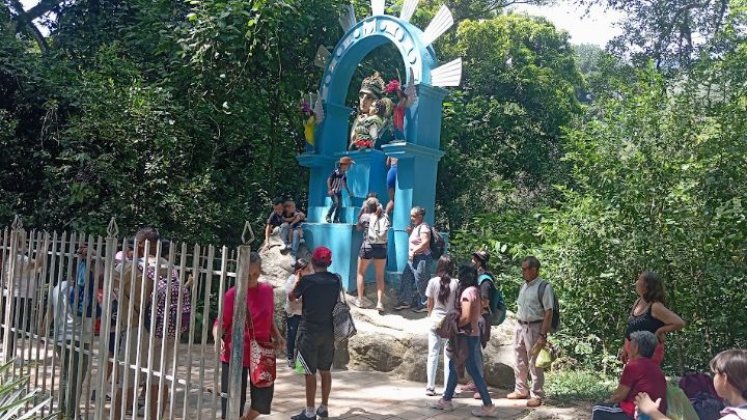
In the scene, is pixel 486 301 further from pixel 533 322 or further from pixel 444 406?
pixel 444 406

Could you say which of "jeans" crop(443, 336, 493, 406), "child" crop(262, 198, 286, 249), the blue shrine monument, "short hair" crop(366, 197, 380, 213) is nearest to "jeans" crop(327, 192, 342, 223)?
the blue shrine monument

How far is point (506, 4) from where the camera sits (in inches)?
899

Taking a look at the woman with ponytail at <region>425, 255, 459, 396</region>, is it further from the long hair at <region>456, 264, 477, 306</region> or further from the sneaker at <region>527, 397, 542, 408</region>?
the sneaker at <region>527, 397, 542, 408</region>

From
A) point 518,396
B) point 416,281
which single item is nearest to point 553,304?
point 518,396

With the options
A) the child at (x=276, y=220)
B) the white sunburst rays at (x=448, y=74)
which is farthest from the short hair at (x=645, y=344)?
the child at (x=276, y=220)

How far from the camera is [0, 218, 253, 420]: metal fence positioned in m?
3.84

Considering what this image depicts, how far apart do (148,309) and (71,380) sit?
0.87 m

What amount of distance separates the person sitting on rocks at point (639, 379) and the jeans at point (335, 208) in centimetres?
618

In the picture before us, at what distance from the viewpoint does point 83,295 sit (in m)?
4.85

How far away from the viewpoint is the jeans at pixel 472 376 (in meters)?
5.65

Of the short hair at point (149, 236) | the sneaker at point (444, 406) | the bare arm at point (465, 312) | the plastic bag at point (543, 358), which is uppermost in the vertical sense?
the short hair at point (149, 236)

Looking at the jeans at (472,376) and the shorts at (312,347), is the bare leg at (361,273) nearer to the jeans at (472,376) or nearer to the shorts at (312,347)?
the jeans at (472,376)

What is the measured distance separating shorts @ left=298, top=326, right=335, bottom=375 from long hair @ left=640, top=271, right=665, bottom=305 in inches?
97.1

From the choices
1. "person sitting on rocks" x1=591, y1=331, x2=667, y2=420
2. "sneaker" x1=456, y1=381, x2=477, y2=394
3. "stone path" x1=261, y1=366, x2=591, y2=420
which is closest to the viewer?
"person sitting on rocks" x1=591, y1=331, x2=667, y2=420
